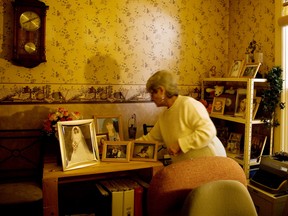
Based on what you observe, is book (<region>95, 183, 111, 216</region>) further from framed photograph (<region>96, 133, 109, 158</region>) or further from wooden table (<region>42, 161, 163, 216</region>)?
framed photograph (<region>96, 133, 109, 158</region>)

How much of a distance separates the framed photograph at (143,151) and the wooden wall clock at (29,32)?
105 cm

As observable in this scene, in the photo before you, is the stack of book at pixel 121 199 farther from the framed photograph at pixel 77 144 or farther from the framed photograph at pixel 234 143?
the framed photograph at pixel 234 143

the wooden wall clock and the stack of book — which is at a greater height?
the wooden wall clock

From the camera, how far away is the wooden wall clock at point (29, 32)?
2254 millimetres

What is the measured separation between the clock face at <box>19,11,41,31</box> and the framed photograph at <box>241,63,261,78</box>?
185 cm

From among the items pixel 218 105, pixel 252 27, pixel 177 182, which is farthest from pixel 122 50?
pixel 177 182

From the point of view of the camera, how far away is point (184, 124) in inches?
75.4

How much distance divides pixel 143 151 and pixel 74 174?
0.60m

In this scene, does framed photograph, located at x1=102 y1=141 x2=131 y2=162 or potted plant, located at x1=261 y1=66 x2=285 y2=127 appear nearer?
framed photograph, located at x1=102 y1=141 x2=131 y2=162

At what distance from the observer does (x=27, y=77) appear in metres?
2.40

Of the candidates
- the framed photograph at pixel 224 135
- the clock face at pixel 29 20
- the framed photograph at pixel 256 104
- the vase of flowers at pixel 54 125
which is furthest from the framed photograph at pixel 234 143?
the clock face at pixel 29 20

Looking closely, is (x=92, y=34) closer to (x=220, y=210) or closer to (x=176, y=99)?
(x=176, y=99)

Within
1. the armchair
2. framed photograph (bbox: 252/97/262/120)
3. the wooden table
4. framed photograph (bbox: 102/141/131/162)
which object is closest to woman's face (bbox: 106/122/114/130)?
framed photograph (bbox: 102/141/131/162)

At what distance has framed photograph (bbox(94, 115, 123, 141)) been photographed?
254cm
